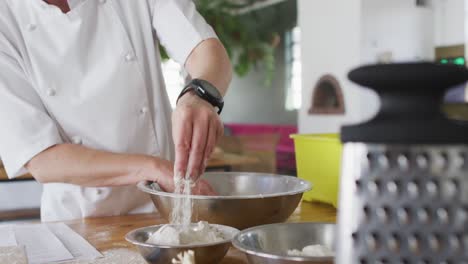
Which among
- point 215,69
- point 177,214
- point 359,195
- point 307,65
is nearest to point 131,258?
point 177,214

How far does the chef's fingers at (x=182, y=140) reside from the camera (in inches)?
39.0

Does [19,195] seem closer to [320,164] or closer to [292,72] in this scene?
[320,164]

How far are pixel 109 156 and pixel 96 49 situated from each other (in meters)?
0.39

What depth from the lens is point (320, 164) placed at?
1.31 m

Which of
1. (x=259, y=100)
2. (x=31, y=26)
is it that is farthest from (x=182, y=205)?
(x=259, y=100)

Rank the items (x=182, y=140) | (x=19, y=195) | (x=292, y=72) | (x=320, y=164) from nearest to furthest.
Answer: (x=182, y=140), (x=320, y=164), (x=19, y=195), (x=292, y=72)

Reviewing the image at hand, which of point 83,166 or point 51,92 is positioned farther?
point 51,92

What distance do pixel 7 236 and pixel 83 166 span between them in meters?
0.24

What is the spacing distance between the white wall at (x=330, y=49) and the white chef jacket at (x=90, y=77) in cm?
340

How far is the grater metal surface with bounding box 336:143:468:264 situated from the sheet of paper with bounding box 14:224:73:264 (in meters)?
0.60

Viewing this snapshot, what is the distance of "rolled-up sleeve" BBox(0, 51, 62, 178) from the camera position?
1.22m

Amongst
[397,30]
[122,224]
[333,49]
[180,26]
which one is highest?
[397,30]

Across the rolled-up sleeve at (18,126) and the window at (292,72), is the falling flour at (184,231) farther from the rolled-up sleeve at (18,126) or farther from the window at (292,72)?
the window at (292,72)

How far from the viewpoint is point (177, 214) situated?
0.91 m
